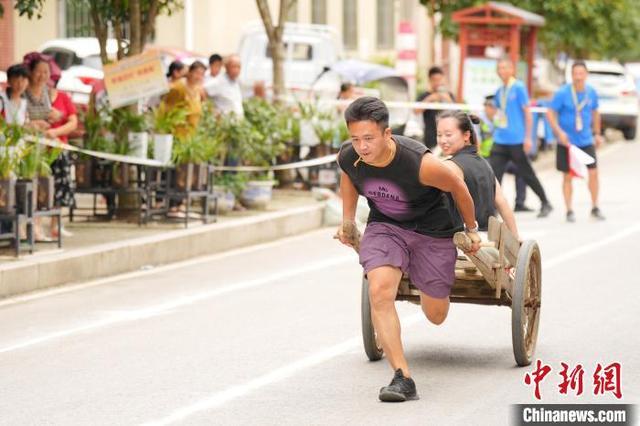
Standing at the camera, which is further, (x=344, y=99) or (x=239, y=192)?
(x=344, y=99)

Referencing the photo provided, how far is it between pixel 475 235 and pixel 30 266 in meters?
5.26

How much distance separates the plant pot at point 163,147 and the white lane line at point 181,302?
2.03m

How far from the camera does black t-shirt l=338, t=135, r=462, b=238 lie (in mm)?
8531

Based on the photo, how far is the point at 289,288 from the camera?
13.1 metres

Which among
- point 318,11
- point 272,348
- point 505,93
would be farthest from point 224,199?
point 318,11

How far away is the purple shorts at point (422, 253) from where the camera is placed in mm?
8766

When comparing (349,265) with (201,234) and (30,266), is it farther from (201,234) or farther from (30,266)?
(30,266)

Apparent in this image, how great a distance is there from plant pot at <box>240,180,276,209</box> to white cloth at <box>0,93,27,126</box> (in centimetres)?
388

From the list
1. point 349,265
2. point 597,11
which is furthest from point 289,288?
point 597,11

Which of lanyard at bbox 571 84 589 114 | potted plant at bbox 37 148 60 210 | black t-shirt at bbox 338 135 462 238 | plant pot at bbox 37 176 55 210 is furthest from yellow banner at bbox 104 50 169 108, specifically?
black t-shirt at bbox 338 135 462 238

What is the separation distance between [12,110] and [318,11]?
94.7 feet

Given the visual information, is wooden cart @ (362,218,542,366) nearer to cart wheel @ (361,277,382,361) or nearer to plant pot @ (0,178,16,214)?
cart wheel @ (361,277,382,361)

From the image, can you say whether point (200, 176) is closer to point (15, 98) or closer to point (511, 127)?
point (15, 98)

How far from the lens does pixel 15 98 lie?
1469 cm
